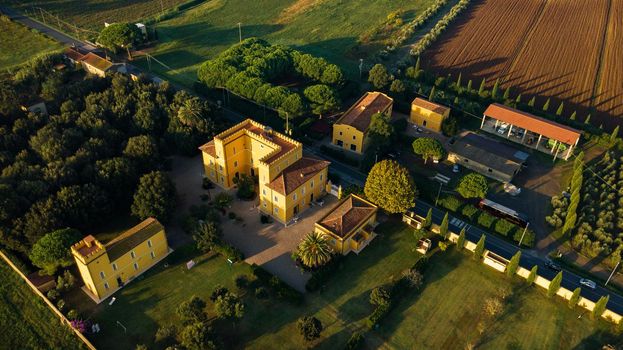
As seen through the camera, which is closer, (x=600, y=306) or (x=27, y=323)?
(x=27, y=323)

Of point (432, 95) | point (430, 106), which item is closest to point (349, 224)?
point (430, 106)

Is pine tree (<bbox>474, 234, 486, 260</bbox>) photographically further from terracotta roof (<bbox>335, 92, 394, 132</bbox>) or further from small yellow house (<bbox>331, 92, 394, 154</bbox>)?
terracotta roof (<bbox>335, 92, 394, 132</bbox>)

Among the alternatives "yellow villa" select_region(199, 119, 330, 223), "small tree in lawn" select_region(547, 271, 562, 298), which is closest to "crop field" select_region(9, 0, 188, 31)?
"yellow villa" select_region(199, 119, 330, 223)

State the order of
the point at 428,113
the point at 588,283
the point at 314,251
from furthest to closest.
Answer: the point at 428,113, the point at 588,283, the point at 314,251

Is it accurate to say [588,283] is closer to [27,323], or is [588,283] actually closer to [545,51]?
[27,323]

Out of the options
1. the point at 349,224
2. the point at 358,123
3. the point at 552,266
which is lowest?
the point at 552,266

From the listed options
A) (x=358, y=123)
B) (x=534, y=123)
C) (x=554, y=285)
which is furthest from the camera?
(x=534, y=123)

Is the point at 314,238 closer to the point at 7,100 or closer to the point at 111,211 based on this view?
the point at 111,211
